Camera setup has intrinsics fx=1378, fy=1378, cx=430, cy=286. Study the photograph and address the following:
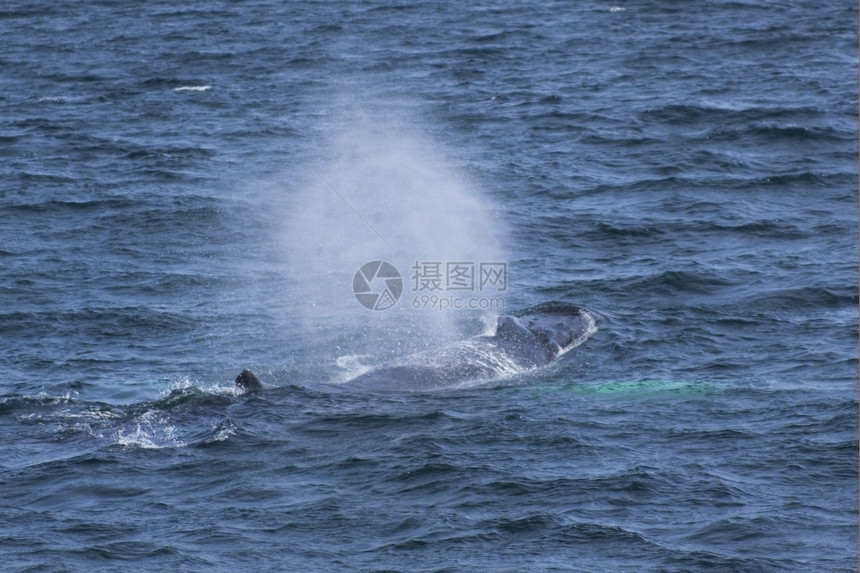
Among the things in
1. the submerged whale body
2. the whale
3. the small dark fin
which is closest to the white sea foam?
the whale

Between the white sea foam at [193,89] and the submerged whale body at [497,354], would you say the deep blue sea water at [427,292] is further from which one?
the submerged whale body at [497,354]

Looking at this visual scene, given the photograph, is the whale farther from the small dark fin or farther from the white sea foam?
the white sea foam

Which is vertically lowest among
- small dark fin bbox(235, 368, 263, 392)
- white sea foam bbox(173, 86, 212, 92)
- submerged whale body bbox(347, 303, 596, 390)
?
submerged whale body bbox(347, 303, 596, 390)

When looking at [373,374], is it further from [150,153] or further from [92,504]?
[150,153]

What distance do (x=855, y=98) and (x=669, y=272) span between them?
22.3 metres

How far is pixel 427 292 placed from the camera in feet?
128

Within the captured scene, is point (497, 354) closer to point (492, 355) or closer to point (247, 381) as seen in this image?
point (492, 355)

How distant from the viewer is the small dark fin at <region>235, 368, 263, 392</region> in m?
28.2

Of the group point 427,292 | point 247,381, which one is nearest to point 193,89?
point 427,292

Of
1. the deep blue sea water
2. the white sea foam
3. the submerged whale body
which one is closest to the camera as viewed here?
the deep blue sea water

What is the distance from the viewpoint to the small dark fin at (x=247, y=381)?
92.6 ft

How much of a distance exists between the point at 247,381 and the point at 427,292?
455 inches

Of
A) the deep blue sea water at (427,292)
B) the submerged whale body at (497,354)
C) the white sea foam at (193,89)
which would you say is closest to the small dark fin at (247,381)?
the deep blue sea water at (427,292)

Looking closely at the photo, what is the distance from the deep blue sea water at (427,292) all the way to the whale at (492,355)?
0.50m
